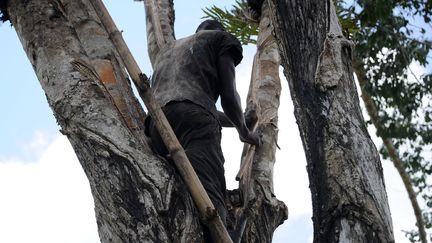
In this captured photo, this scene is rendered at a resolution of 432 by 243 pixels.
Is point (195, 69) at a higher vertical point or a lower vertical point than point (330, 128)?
higher

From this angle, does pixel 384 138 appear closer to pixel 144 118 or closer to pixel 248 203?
pixel 248 203

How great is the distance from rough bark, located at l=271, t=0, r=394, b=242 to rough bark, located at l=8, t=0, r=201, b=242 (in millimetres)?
518

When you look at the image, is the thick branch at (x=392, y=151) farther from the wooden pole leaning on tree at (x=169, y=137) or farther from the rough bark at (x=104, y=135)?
the rough bark at (x=104, y=135)

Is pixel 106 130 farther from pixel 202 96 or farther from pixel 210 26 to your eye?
pixel 210 26

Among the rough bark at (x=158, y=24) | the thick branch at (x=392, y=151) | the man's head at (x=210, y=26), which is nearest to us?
the man's head at (x=210, y=26)

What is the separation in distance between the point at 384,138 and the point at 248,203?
7967 mm

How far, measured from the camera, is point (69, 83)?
3.27 meters

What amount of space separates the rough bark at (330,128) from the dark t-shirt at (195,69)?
0.88m

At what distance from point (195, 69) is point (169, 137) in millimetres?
947

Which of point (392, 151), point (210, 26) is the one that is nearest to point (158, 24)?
point (210, 26)

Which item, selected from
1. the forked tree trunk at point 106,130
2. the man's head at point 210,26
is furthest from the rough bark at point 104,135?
the man's head at point 210,26

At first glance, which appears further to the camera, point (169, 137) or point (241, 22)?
point (241, 22)

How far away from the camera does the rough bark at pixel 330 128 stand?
2832 mm

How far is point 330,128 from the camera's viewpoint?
9.80ft
